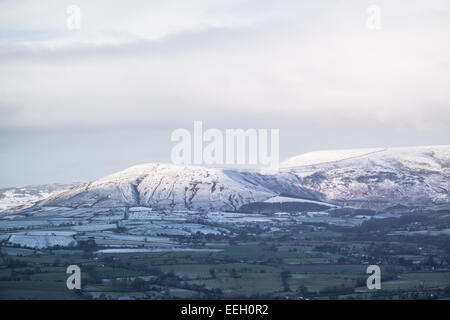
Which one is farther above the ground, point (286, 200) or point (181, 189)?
point (181, 189)

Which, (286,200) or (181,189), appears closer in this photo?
(286,200)

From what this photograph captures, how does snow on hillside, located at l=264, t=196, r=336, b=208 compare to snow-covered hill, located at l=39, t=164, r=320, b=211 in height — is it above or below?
below

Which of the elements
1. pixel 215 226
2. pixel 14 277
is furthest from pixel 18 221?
pixel 14 277

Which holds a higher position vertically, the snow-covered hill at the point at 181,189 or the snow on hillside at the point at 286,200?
the snow-covered hill at the point at 181,189

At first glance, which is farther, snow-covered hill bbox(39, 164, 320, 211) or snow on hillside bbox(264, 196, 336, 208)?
snow on hillside bbox(264, 196, 336, 208)

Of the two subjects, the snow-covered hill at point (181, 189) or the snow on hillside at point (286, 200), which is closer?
the snow-covered hill at point (181, 189)
